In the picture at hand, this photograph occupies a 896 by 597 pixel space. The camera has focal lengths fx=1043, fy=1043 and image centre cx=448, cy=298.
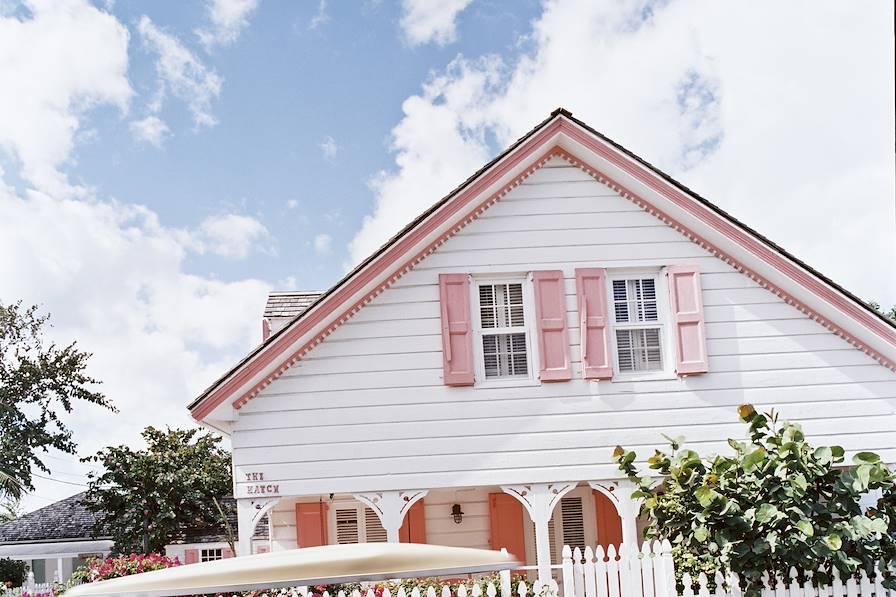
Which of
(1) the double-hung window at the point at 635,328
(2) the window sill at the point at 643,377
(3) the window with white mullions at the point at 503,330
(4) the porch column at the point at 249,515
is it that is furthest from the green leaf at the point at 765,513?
(4) the porch column at the point at 249,515

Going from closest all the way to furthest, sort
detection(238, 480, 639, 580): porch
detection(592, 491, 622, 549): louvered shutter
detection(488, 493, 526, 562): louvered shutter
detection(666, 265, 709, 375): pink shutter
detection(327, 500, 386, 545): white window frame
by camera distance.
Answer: detection(238, 480, 639, 580): porch
detection(666, 265, 709, 375): pink shutter
detection(488, 493, 526, 562): louvered shutter
detection(327, 500, 386, 545): white window frame
detection(592, 491, 622, 549): louvered shutter

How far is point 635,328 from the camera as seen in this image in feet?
50.3

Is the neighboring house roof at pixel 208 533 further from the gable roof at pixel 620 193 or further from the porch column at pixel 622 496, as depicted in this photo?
the porch column at pixel 622 496

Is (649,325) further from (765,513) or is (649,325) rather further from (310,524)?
(310,524)

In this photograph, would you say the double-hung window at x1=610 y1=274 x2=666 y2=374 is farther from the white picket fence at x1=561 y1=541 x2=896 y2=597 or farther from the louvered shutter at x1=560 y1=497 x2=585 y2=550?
the louvered shutter at x1=560 y1=497 x2=585 y2=550

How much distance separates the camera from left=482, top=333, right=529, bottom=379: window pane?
49.6ft

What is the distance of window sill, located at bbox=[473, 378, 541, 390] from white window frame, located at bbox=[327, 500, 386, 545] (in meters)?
3.52

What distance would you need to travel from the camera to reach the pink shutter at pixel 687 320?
49.6 feet

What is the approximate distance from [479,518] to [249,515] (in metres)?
4.32

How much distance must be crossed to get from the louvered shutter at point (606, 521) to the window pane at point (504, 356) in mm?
3699

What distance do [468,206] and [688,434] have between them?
15.1ft

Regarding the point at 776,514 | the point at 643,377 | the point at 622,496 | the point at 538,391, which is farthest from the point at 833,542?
the point at 538,391

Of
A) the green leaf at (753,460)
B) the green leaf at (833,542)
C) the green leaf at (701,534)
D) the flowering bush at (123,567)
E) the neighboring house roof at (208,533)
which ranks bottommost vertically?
the neighboring house roof at (208,533)

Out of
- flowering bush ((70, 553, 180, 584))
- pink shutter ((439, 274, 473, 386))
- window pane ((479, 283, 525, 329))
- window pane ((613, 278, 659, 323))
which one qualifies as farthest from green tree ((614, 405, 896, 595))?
flowering bush ((70, 553, 180, 584))
